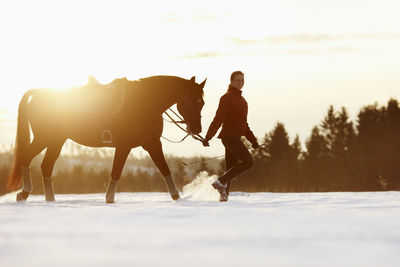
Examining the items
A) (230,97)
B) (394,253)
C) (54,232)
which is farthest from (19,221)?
(230,97)

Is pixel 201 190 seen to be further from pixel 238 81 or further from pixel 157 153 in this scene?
pixel 238 81

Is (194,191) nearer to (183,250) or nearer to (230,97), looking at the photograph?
(230,97)

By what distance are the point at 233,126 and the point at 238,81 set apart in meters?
0.65

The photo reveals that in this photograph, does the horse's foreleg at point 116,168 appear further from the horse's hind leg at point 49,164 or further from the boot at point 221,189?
the boot at point 221,189

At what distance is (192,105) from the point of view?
900 cm

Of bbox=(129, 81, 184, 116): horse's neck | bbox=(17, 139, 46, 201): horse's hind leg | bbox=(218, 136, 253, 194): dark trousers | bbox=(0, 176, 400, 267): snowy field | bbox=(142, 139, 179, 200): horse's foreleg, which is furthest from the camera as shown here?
bbox=(17, 139, 46, 201): horse's hind leg

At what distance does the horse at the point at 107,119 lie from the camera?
29.7ft

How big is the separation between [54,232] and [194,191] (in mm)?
4747

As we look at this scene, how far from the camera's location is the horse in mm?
9039

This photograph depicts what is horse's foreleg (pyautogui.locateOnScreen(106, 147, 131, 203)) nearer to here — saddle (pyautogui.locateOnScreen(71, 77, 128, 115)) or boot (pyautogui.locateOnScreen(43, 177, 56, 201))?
saddle (pyautogui.locateOnScreen(71, 77, 128, 115))

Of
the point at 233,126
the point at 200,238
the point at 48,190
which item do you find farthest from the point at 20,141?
the point at 200,238

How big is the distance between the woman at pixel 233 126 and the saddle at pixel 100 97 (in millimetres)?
1430

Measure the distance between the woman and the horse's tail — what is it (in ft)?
9.33

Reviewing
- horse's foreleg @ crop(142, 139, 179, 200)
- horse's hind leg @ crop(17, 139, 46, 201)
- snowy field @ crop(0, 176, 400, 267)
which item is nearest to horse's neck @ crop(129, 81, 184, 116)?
horse's foreleg @ crop(142, 139, 179, 200)
